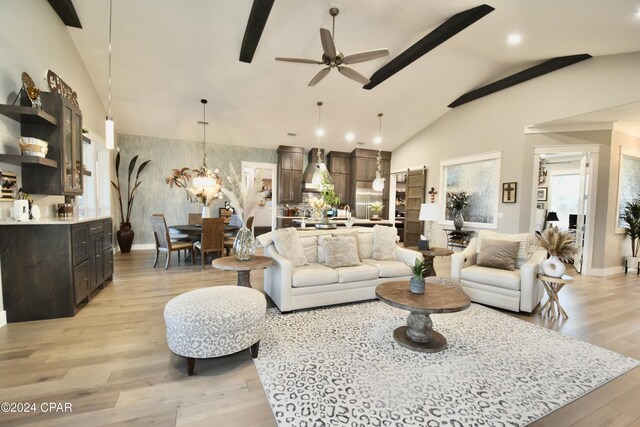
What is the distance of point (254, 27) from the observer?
3820mm

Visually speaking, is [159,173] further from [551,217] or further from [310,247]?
[551,217]

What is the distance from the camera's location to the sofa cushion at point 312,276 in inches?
127

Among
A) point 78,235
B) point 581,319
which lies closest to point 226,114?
point 78,235

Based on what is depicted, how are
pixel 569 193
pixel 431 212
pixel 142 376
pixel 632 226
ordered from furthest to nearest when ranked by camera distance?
1. pixel 569 193
2. pixel 632 226
3. pixel 431 212
4. pixel 142 376

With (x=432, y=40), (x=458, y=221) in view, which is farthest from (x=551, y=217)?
(x=432, y=40)

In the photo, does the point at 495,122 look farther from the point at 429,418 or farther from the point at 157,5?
the point at 157,5

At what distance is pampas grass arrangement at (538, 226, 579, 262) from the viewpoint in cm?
321

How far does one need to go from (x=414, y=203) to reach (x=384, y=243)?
14.2 ft

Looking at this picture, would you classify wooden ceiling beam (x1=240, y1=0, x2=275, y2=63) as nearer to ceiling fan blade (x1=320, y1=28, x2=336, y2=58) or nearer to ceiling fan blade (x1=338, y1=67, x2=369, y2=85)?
ceiling fan blade (x1=320, y1=28, x2=336, y2=58)

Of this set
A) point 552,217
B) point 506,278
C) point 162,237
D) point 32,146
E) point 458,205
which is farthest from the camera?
point 552,217

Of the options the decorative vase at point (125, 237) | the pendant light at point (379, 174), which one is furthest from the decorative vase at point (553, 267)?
the decorative vase at point (125, 237)

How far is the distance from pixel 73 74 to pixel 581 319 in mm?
8003

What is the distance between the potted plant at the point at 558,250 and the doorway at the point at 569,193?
7.92 feet

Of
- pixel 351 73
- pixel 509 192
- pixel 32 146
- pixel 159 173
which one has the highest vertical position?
pixel 351 73
